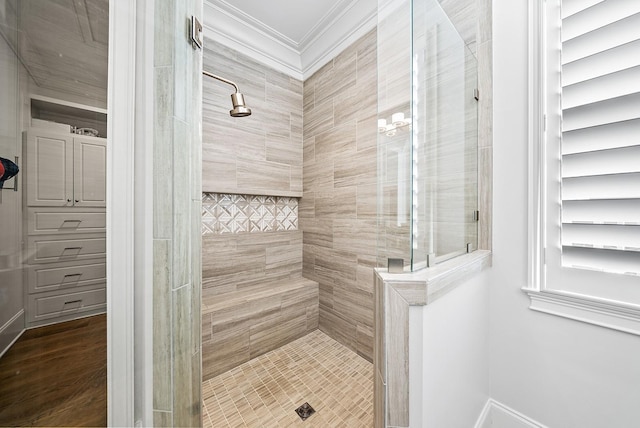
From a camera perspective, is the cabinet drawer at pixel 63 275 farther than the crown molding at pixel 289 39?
No

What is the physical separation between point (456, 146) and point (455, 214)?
32cm

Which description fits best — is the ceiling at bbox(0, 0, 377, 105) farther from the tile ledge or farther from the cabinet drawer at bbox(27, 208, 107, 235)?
the tile ledge

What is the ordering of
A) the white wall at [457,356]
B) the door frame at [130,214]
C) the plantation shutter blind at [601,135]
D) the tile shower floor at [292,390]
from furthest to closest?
the tile shower floor at [292,390] < the plantation shutter blind at [601,135] < the white wall at [457,356] < the door frame at [130,214]

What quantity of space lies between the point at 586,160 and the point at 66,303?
5.76ft

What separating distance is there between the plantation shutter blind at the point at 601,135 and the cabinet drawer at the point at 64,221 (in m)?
1.62

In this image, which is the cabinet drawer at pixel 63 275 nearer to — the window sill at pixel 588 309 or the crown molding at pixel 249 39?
the window sill at pixel 588 309

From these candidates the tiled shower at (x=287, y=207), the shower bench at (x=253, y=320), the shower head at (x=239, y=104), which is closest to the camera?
the shower head at (x=239, y=104)

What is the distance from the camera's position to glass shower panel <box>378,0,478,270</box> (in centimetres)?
73

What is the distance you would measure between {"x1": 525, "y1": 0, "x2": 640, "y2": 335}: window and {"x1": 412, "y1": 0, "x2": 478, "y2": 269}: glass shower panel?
0.24 m

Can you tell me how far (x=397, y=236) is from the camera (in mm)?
751

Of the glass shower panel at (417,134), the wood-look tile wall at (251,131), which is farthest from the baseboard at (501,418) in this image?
the wood-look tile wall at (251,131)

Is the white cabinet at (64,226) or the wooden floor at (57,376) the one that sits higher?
the white cabinet at (64,226)

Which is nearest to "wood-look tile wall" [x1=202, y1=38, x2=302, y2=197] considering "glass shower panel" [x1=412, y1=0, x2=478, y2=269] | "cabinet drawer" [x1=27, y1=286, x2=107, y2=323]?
"cabinet drawer" [x1=27, y1=286, x2=107, y2=323]

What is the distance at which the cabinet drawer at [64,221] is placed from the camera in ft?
1.66
